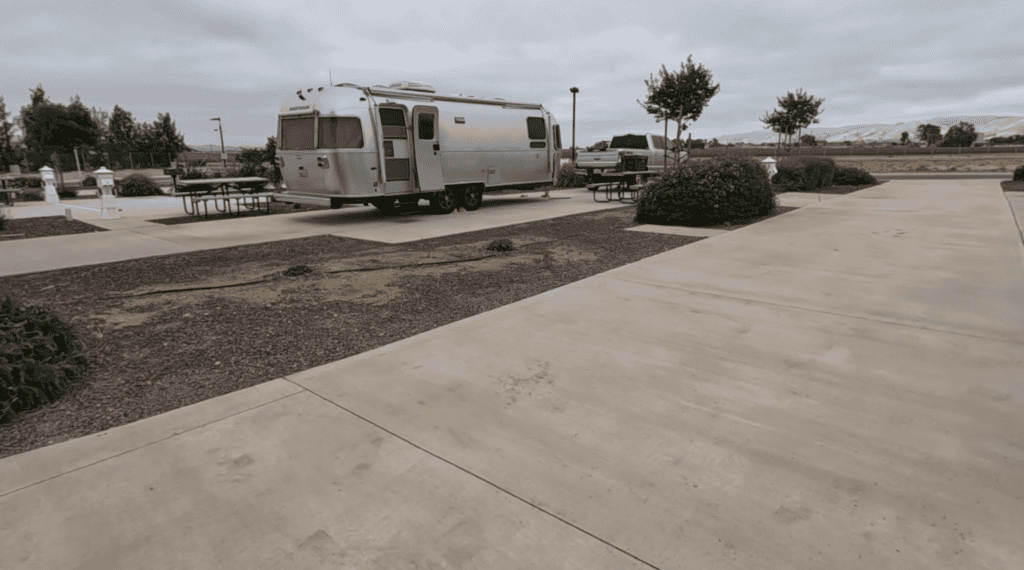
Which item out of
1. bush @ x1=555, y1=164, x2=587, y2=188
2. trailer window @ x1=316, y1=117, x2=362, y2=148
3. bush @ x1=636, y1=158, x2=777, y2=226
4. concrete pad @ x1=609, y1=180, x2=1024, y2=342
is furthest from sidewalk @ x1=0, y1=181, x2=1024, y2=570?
bush @ x1=555, y1=164, x2=587, y2=188

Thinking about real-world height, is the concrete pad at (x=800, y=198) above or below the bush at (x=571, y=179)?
below

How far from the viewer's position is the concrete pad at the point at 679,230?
9.54 metres

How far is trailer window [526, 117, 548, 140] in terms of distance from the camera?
15266 millimetres

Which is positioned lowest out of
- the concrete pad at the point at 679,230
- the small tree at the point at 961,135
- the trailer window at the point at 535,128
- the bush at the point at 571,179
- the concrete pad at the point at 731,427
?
the concrete pad at the point at 731,427

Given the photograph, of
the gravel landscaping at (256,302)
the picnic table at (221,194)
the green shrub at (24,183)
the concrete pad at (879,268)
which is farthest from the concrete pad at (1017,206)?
the green shrub at (24,183)

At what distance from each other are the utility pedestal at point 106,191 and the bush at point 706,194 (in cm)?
1273

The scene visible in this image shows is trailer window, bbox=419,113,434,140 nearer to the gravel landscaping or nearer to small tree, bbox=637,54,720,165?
the gravel landscaping

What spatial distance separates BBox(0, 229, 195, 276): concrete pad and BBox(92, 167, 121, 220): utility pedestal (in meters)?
2.96

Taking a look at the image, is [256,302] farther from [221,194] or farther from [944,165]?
[944,165]

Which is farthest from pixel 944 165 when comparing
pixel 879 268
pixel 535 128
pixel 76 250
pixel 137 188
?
pixel 137 188

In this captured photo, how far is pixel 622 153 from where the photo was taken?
63.3ft

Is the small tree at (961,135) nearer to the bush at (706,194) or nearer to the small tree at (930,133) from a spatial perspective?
the small tree at (930,133)

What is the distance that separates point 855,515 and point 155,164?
72095 mm

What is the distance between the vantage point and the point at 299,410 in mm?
3186
